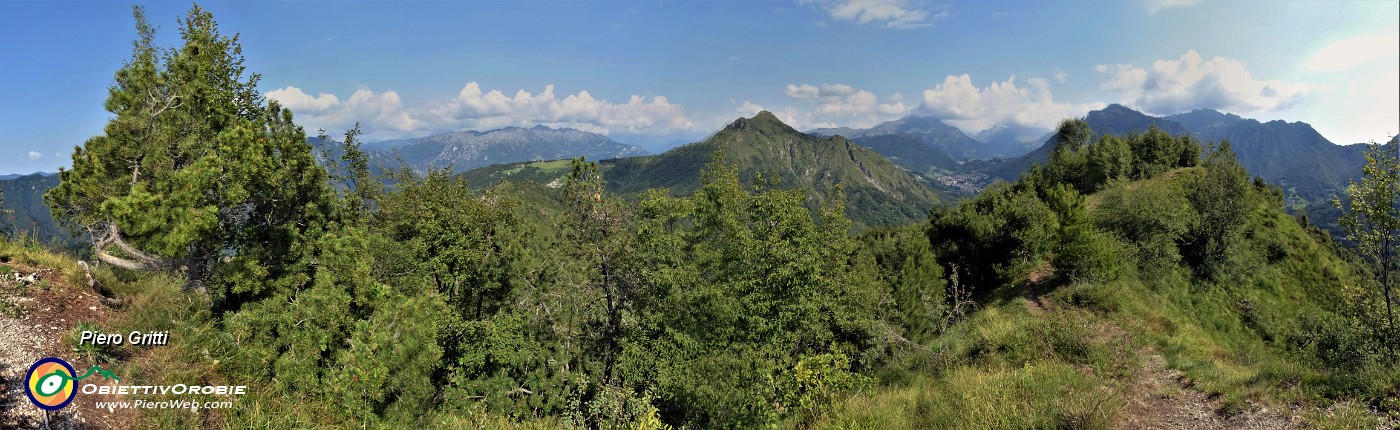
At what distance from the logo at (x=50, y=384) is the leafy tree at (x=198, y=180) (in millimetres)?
7320

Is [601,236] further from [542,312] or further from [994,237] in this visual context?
[994,237]

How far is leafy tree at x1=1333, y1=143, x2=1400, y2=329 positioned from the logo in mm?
26270

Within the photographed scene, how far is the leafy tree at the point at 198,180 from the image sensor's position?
1318 centimetres

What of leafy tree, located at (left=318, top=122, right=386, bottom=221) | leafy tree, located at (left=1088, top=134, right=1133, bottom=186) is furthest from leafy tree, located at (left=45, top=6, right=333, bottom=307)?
leafy tree, located at (left=1088, top=134, right=1133, bottom=186)

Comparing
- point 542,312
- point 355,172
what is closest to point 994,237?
point 542,312

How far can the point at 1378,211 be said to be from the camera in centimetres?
1307

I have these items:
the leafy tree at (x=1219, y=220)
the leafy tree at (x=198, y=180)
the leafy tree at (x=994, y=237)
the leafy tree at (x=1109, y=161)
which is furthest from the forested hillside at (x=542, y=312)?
the leafy tree at (x=1109, y=161)

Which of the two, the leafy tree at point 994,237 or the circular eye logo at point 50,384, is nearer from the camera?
the circular eye logo at point 50,384

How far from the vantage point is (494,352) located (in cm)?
1833

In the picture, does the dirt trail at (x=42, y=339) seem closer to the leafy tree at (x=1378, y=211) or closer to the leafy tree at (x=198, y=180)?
the leafy tree at (x=198, y=180)

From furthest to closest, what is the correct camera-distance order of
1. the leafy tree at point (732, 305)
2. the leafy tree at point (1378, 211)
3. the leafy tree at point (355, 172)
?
the leafy tree at point (355, 172) < the leafy tree at point (732, 305) < the leafy tree at point (1378, 211)

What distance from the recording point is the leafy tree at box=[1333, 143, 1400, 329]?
12.7 m

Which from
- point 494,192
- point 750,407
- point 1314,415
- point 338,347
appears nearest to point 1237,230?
point 1314,415

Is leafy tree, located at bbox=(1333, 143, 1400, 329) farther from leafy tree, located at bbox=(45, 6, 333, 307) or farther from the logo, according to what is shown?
leafy tree, located at bbox=(45, 6, 333, 307)
